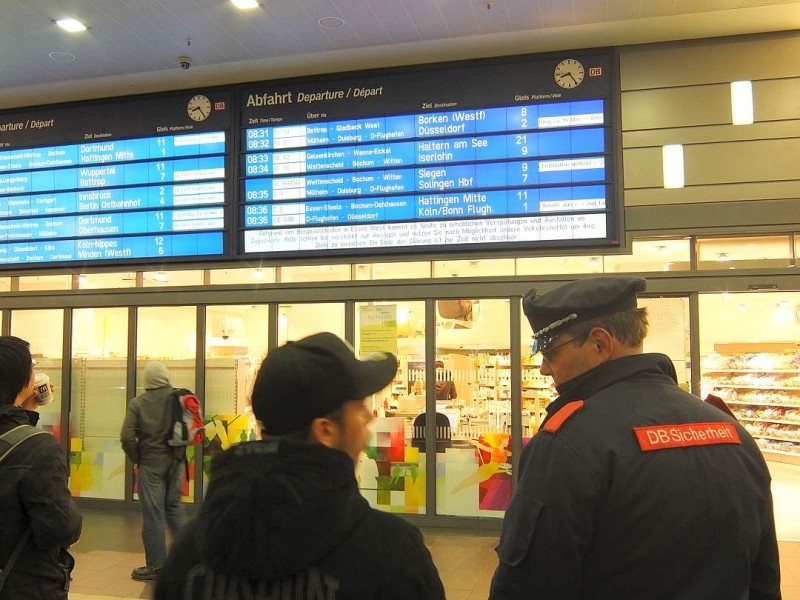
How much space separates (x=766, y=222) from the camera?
226 inches

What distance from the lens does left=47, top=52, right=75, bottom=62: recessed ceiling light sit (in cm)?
624

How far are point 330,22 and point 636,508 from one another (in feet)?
17.2

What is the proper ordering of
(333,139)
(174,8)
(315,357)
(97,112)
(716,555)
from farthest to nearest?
(97,112) → (333,139) → (174,8) → (716,555) → (315,357)

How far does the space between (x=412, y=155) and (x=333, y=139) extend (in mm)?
804

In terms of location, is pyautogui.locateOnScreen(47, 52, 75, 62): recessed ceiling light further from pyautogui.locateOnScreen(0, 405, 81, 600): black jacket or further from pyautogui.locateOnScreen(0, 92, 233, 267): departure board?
pyautogui.locateOnScreen(0, 405, 81, 600): black jacket

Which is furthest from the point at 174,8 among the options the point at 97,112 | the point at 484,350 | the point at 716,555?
the point at 716,555

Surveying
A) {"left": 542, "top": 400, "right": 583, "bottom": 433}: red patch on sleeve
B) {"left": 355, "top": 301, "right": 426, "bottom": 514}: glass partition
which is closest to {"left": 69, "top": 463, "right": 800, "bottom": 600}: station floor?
{"left": 355, "top": 301, "right": 426, "bottom": 514}: glass partition

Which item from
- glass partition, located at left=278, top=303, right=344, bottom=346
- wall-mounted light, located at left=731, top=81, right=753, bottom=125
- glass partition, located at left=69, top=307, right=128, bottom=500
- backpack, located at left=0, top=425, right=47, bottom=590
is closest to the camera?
backpack, located at left=0, top=425, right=47, bottom=590

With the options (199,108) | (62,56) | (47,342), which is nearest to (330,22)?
(199,108)

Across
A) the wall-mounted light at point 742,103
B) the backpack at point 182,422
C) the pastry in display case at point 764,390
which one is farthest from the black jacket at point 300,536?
the pastry in display case at point 764,390

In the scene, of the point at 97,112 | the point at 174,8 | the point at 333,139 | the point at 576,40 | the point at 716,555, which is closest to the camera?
the point at 716,555

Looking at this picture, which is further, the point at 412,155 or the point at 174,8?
the point at 412,155

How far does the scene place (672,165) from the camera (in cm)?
596

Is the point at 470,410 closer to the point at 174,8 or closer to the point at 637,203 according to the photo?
the point at 637,203
